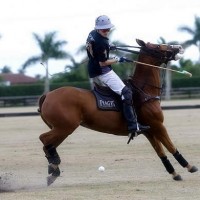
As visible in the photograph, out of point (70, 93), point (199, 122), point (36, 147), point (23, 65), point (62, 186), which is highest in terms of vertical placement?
point (70, 93)

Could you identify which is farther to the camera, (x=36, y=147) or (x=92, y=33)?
(x=36, y=147)

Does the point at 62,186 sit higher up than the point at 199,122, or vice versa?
the point at 62,186

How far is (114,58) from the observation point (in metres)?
13.2

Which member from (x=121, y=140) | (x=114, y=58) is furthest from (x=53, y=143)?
(x=121, y=140)

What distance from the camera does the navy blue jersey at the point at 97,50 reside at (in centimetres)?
1306

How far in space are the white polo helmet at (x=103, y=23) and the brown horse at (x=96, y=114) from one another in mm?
801

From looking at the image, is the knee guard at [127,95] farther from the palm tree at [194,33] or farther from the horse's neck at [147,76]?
the palm tree at [194,33]

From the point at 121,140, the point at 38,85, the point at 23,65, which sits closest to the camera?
the point at 121,140

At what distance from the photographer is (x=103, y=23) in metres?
13.2

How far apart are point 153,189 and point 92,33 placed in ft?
9.66

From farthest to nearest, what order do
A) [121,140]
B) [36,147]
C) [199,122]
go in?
[199,122] < [121,140] < [36,147]

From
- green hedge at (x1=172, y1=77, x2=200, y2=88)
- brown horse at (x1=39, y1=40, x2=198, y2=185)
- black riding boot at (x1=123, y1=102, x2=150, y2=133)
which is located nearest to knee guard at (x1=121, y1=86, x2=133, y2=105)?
black riding boot at (x1=123, y1=102, x2=150, y2=133)

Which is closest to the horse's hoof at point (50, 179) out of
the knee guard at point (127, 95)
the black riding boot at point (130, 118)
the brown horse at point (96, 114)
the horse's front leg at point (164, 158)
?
the brown horse at point (96, 114)

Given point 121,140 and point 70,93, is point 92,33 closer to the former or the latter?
point 70,93
